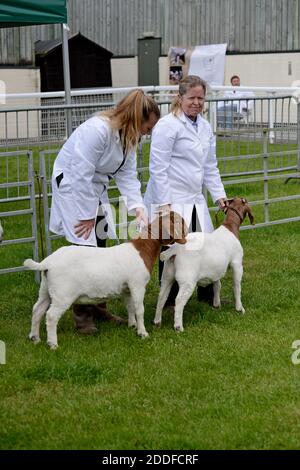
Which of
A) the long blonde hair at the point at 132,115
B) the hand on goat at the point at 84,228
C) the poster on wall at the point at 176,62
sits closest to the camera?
the long blonde hair at the point at 132,115

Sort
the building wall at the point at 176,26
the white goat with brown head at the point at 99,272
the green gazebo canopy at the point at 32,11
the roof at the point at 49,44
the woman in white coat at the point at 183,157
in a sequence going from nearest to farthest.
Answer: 1. the white goat with brown head at the point at 99,272
2. the woman in white coat at the point at 183,157
3. the green gazebo canopy at the point at 32,11
4. the building wall at the point at 176,26
5. the roof at the point at 49,44

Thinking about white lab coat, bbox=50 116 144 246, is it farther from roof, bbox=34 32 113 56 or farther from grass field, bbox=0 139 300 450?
roof, bbox=34 32 113 56

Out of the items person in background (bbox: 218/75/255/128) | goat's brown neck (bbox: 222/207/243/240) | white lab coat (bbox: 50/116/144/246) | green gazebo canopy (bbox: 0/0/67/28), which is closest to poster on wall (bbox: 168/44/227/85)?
person in background (bbox: 218/75/255/128)

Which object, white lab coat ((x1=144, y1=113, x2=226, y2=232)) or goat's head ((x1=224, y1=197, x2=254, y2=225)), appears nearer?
white lab coat ((x1=144, y1=113, x2=226, y2=232))

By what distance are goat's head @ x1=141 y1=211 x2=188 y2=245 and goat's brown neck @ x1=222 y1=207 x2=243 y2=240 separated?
766mm

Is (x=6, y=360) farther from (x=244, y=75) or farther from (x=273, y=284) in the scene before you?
(x=244, y=75)

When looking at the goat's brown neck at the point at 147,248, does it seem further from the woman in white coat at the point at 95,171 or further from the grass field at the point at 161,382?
the grass field at the point at 161,382

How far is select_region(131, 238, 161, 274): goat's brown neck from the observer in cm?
632

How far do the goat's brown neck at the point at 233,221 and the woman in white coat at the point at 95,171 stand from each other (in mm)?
870

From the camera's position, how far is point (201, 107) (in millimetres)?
6797

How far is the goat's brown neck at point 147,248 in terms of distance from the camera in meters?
6.32

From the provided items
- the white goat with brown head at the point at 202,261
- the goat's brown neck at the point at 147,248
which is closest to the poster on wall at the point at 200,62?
the white goat with brown head at the point at 202,261
